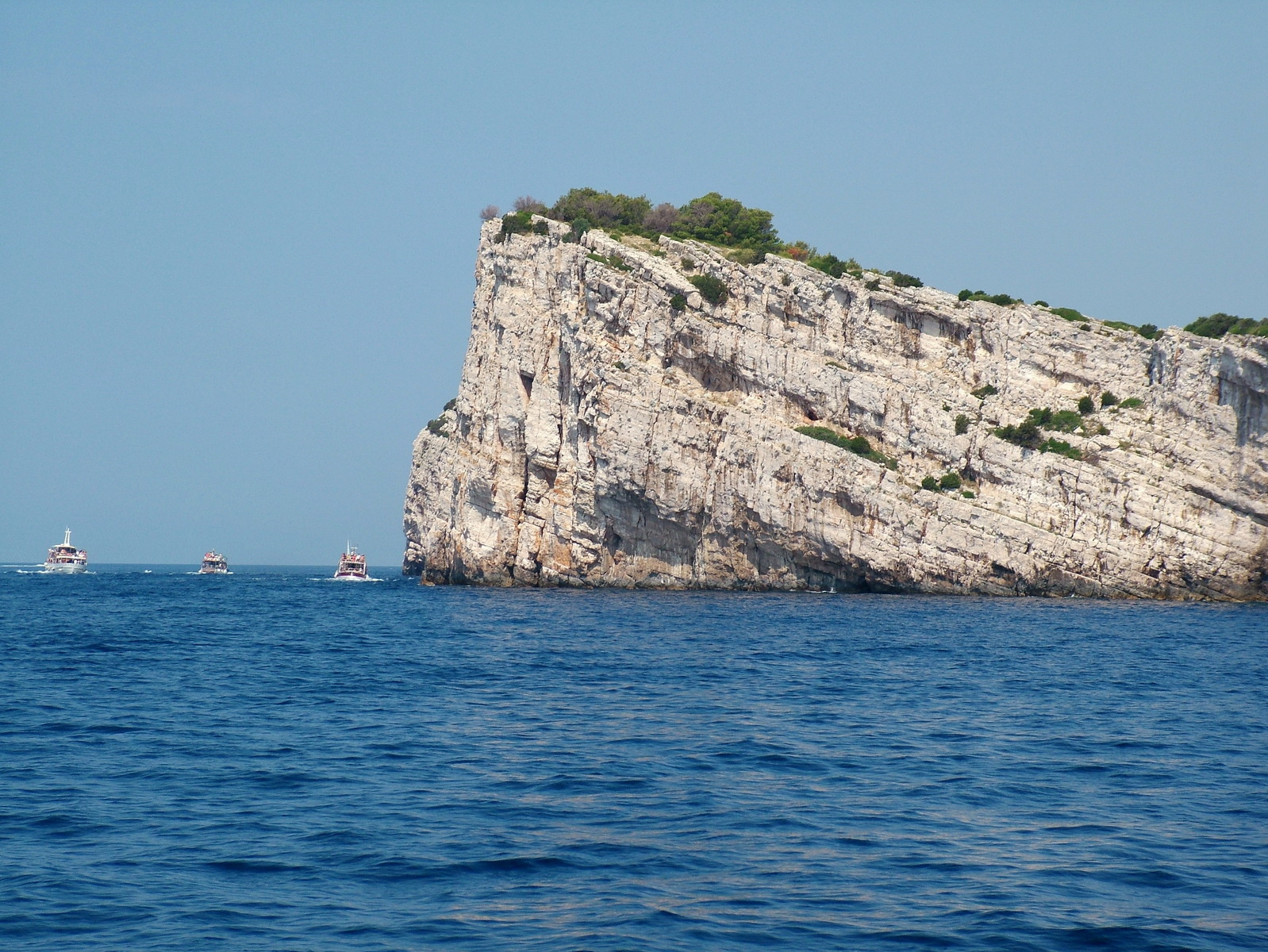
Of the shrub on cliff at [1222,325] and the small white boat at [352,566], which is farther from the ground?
the shrub on cliff at [1222,325]

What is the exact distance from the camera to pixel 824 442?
57375 millimetres

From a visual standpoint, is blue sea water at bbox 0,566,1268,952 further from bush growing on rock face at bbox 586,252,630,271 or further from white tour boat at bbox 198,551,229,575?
white tour boat at bbox 198,551,229,575

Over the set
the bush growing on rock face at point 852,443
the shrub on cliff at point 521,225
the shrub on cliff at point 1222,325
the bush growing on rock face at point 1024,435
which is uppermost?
the shrub on cliff at point 521,225

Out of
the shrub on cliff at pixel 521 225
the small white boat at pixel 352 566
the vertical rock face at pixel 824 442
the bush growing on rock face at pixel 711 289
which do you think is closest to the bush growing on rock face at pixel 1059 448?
the vertical rock face at pixel 824 442

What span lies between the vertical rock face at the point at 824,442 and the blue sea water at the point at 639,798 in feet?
74.5

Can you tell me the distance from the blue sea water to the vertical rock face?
74.5 feet

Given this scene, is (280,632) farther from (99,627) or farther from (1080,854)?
(1080,854)

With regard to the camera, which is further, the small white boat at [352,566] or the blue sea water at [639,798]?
the small white boat at [352,566]

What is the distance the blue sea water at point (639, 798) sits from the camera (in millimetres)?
10891

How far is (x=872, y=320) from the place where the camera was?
6172cm

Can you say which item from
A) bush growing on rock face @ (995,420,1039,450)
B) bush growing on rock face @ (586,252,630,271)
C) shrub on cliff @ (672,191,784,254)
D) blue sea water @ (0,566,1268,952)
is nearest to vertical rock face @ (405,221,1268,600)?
bush growing on rock face @ (586,252,630,271)

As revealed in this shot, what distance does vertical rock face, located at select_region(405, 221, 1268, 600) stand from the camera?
53.4 metres

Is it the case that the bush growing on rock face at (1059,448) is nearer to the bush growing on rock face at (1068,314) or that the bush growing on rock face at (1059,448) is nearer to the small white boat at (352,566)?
the bush growing on rock face at (1068,314)

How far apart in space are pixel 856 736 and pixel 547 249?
1953 inches
